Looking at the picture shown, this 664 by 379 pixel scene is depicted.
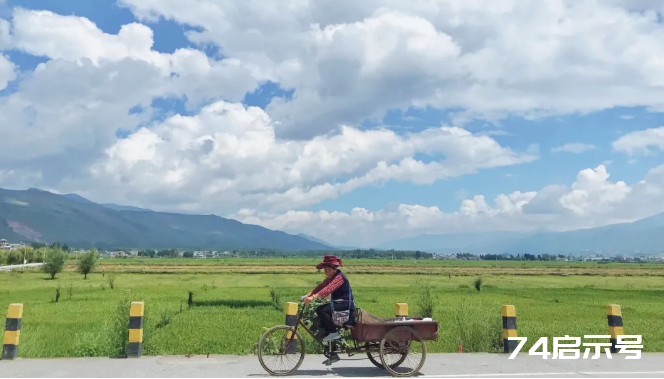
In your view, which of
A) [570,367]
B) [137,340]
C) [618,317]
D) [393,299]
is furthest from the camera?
[393,299]

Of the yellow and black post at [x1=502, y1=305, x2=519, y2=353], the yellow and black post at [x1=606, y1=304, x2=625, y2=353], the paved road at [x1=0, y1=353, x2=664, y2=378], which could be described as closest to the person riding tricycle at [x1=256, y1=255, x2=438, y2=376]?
the paved road at [x1=0, y1=353, x2=664, y2=378]

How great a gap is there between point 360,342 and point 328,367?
1.11m

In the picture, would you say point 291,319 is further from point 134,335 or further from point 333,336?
point 134,335

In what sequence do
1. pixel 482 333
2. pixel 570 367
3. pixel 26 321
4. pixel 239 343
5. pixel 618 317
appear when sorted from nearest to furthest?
1. pixel 570 367
2. pixel 618 317
3. pixel 482 333
4. pixel 239 343
5. pixel 26 321

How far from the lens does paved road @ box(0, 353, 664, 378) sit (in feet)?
30.8

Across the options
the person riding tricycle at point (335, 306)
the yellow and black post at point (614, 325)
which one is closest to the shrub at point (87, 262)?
the person riding tricycle at point (335, 306)

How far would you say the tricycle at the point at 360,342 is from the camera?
371 inches

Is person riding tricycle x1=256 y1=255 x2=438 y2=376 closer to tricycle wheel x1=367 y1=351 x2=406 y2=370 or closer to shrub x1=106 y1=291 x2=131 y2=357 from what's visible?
tricycle wheel x1=367 y1=351 x2=406 y2=370

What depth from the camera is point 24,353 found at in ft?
38.0

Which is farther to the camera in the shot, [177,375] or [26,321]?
[26,321]

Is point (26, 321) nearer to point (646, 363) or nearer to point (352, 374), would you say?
point (352, 374)

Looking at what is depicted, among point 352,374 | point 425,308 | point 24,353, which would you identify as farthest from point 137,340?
point 425,308

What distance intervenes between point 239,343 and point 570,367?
10533 mm

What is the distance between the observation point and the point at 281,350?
375 inches
